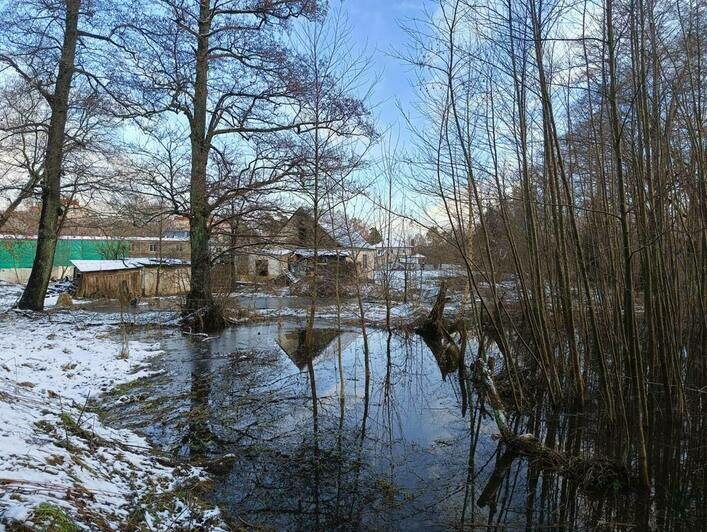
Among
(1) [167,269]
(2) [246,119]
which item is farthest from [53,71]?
(1) [167,269]

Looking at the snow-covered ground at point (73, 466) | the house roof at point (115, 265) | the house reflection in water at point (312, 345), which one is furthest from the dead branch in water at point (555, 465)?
the house roof at point (115, 265)

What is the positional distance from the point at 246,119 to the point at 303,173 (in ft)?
10.2

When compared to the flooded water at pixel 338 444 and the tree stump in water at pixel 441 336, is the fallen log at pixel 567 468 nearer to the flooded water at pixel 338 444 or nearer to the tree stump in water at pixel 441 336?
the flooded water at pixel 338 444

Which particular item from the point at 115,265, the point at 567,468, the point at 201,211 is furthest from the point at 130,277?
the point at 567,468

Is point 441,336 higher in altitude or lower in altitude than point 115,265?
lower

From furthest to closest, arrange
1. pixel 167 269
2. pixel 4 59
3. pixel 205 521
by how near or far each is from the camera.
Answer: pixel 167 269, pixel 4 59, pixel 205 521

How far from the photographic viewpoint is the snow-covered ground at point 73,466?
2889 millimetres

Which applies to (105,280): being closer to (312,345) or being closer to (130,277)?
(130,277)

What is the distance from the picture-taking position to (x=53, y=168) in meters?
14.1

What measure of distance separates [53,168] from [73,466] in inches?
516

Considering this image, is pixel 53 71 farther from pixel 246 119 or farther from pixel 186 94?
pixel 246 119

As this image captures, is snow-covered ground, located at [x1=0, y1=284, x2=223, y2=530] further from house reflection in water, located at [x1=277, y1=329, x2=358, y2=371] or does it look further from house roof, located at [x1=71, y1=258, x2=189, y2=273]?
house roof, located at [x1=71, y1=258, x2=189, y2=273]

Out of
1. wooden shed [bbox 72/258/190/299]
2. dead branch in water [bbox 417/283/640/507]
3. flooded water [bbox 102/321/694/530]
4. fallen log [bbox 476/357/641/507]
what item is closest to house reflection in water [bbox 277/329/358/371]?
flooded water [bbox 102/321/694/530]

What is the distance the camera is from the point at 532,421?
702 cm
